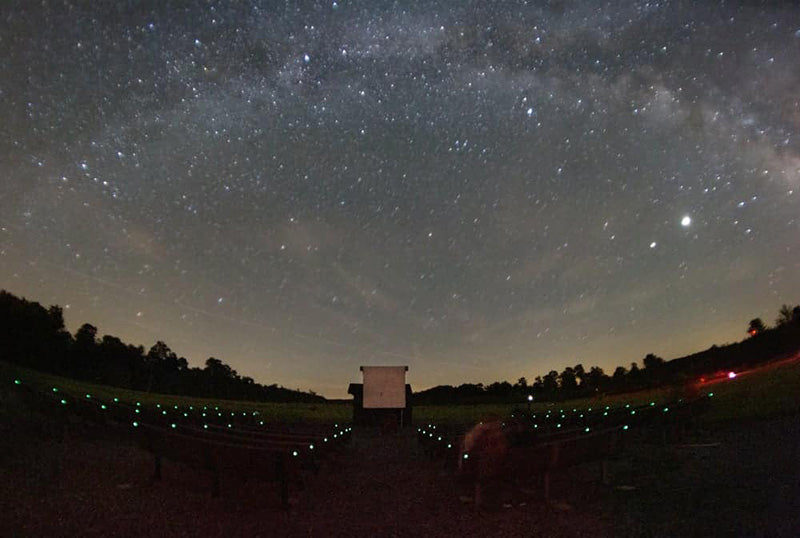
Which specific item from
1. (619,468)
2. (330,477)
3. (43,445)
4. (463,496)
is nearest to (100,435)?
(43,445)

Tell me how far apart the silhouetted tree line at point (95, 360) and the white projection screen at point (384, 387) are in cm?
3105

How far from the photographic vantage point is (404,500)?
869 centimetres

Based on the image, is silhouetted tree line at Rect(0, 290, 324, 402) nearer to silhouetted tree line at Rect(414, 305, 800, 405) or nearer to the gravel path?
silhouetted tree line at Rect(414, 305, 800, 405)

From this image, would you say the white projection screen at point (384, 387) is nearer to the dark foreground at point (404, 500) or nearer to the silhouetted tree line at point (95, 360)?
the dark foreground at point (404, 500)

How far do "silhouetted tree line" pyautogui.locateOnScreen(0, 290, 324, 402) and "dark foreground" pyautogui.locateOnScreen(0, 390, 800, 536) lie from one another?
167 ft

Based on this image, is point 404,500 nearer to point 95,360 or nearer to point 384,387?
point 384,387

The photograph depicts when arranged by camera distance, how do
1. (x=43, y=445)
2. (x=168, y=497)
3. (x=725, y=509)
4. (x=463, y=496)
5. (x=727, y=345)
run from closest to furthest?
(x=725, y=509)
(x=168, y=497)
(x=463, y=496)
(x=43, y=445)
(x=727, y=345)

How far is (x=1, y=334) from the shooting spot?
60.8m

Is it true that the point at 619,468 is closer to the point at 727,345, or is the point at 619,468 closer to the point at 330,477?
the point at 330,477

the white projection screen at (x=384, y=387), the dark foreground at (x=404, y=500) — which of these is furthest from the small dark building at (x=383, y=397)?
the dark foreground at (x=404, y=500)

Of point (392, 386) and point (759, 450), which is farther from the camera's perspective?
point (392, 386)

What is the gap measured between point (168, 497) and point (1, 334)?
212ft

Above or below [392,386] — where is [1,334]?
above

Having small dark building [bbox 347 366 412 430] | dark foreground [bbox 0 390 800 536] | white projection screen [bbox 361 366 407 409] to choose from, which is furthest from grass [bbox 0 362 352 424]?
dark foreground [bbox 0 390 800 536]
